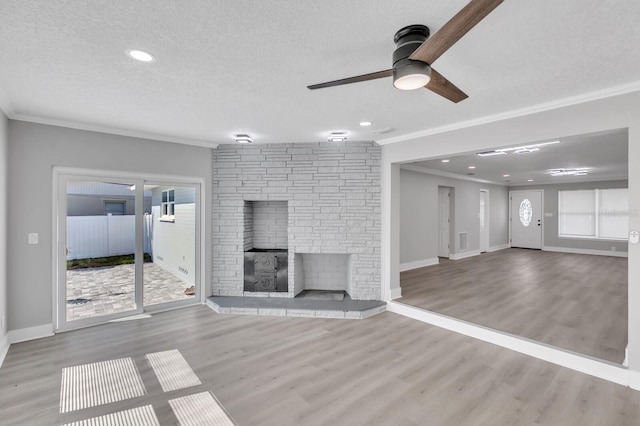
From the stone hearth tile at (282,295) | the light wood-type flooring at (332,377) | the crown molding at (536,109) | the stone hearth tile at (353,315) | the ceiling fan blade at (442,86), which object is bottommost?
the light wood-type flooring at (332,377)

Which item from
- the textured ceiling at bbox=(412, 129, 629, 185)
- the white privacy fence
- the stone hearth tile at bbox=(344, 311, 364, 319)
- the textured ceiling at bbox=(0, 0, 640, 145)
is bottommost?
the stone hearth tile at bbox=(344, 311, 364, 319)

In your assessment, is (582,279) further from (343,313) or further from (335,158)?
(335,158)

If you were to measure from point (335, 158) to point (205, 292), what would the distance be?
3030 mm

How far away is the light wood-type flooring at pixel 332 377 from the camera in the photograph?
2.12m

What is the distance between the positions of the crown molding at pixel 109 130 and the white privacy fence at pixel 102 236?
1138 millimetres

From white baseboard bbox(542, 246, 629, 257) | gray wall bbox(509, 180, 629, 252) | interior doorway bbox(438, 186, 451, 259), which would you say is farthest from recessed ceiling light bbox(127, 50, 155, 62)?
white baseboard bbox(542, 246, 629, 257)

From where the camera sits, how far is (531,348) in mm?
3064

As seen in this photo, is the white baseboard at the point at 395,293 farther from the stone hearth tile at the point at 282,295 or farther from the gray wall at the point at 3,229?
the gray wall at the point at 3,229

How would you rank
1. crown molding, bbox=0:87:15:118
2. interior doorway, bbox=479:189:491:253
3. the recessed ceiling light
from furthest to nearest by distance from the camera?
interior doorway, bbox=479:189:491:253 → crown molding, bbox=0:87:15:118 → the recessed ceiling light

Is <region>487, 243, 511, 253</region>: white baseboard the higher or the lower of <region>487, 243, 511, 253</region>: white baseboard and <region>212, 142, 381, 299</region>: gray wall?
the lower

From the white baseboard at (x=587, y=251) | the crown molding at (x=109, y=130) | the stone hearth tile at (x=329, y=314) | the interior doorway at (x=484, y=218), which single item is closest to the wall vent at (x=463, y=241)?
the interior doorway at (x=484, y=218)

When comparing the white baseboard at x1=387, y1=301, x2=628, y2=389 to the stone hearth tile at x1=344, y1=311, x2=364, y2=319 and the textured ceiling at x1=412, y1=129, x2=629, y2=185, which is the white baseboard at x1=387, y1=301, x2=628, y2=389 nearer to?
the stone hearth tile at x1=344, y1=311, x2=364, y2=319

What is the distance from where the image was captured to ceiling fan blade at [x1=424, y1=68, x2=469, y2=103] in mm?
1665

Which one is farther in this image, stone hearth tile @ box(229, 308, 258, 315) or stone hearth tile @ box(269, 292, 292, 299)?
stone hearth tile @ box(269, 292, 292, 299)
